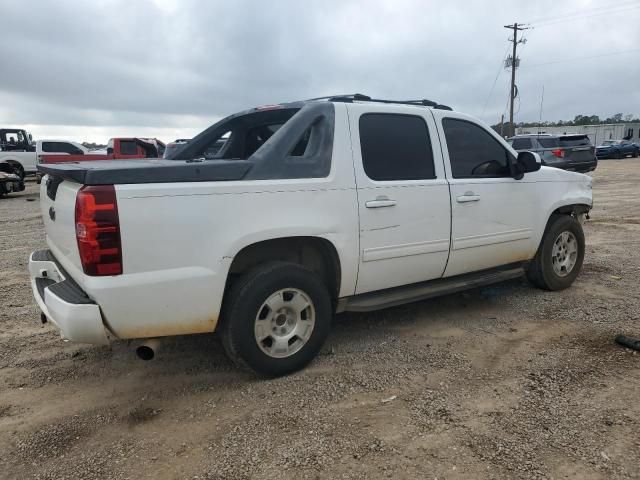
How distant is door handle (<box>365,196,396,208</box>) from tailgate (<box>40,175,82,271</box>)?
6.18 feet

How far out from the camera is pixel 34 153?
21.5m

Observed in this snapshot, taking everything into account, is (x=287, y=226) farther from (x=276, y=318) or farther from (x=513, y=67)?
(x=513, y=67)

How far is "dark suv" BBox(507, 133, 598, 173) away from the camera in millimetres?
17531

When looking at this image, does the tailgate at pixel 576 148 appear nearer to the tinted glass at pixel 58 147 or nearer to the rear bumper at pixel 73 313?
the rear bumper at pixel 73 313

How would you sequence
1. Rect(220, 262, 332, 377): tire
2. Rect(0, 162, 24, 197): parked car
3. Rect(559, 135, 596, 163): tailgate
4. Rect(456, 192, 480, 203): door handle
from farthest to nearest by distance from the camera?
Rect(559, 135, 596, 163): tailgate < Rect(0, 162, 24, 197): parked car < Rect(456, 192, 480, 203): door handle < Rect(220, 262, 332, 377): tire

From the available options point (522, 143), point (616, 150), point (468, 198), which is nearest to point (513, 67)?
point (616, 150)

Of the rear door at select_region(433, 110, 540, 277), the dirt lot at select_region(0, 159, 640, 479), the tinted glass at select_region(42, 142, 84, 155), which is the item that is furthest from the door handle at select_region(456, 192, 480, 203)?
the tinted glass at select_region(42, 142, 84, 155)

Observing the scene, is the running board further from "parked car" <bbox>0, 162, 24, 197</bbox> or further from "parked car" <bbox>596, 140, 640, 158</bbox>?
"parked car" <bbox>596, 140, 640, 158</bbox>

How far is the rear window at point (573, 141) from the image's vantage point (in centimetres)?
1794

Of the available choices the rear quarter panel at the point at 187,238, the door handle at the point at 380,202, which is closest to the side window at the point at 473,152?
→ the door handle at the point at 380,202

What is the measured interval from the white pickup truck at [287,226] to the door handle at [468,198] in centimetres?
3

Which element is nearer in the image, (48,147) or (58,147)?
(48,147)

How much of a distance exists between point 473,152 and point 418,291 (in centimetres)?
136

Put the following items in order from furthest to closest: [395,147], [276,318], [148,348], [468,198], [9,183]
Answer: [9,183] → [468,198] → [395,147] → [276,318] → [148,348]
